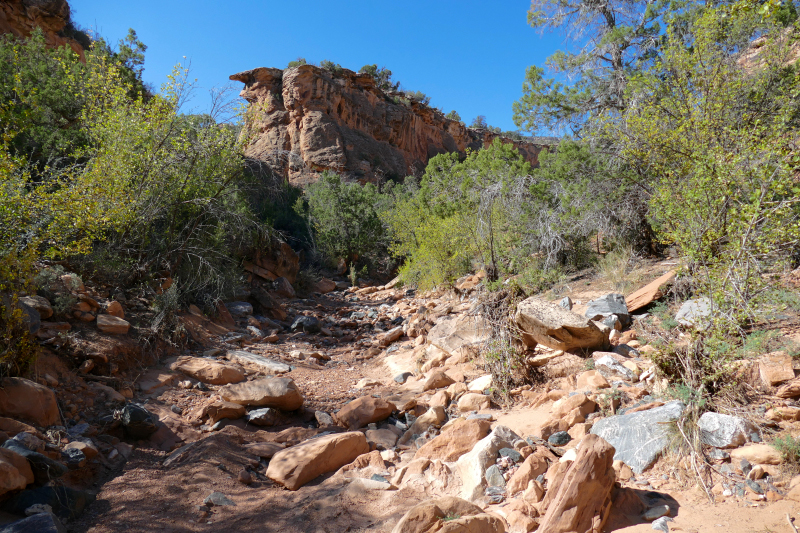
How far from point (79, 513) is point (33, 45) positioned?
14282 mm

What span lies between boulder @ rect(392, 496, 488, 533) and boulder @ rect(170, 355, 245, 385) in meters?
4.28

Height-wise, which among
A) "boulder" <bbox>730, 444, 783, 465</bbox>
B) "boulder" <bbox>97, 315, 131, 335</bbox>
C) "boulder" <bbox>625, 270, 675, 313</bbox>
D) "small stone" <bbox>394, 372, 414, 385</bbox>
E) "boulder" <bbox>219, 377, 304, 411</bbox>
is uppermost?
"boulder" <bbox>97, 315, 131, 335</bbox>

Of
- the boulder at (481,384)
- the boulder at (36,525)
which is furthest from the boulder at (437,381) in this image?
the boulder at (36,525)

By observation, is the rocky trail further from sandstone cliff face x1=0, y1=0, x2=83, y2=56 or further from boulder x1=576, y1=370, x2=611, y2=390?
sandstone cliff face x1=0, y1=0, x2=83, y2=56

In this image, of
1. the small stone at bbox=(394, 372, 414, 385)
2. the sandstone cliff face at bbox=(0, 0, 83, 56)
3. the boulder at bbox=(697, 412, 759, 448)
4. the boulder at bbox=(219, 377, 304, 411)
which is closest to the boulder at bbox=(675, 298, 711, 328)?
the boulder at bbox=(697, 412, 759, 448)

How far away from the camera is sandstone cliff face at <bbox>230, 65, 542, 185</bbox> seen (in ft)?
109

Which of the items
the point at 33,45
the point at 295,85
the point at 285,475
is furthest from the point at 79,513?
the point at 295,85

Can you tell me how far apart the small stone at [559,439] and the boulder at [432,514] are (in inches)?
53.2

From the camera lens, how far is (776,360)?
3.92 m

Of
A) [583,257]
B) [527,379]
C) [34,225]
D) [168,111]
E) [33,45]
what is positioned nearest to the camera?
[34,225]

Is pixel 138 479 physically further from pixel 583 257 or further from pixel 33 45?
pixel 33 45

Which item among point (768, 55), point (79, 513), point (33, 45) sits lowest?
point (79, 513)

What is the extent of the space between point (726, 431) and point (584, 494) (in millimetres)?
1391

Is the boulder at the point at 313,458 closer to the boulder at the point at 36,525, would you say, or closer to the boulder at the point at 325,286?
the boulder at the point at 36,525
